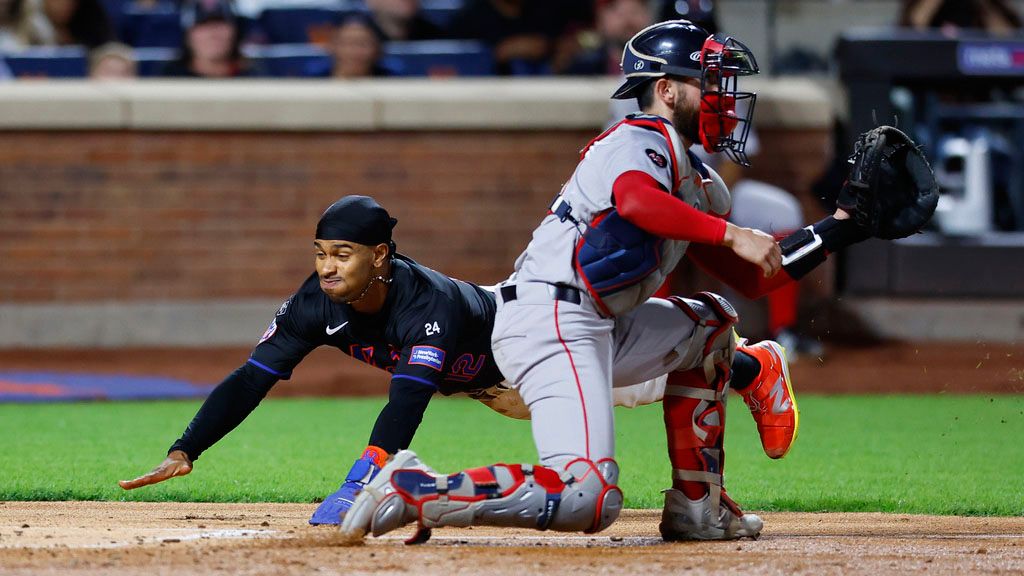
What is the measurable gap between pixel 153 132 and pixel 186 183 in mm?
496

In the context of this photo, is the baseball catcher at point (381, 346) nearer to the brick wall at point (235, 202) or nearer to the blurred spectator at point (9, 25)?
the brick wall at point (235, 202)

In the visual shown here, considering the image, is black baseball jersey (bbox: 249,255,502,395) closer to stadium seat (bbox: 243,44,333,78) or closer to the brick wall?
the brick wall

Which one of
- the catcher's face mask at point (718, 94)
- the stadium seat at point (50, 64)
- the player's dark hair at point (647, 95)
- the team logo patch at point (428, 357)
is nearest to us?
the catcher's face mask at point (718, 94)

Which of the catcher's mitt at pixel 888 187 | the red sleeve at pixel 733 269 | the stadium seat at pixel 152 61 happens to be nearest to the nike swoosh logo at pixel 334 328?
the red sleeve at pixel 733 269

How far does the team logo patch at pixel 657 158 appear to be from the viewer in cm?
457

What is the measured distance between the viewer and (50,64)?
502 inches

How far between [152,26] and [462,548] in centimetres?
989

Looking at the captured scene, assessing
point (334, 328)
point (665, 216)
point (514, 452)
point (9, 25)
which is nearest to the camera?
point (665, 216)

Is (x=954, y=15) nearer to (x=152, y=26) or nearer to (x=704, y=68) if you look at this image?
(x=152, y=26)

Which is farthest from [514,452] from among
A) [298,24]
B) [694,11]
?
[298,24]

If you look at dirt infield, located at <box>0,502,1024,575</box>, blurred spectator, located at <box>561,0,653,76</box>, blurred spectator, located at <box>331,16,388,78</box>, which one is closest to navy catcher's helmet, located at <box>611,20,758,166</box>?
dirt infield, located at <box>0,502,1024,575</box>

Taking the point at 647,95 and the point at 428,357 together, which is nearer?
the point at 647,95

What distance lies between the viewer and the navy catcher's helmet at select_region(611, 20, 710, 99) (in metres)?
4.74

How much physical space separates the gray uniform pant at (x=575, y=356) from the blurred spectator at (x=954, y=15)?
847 cm
